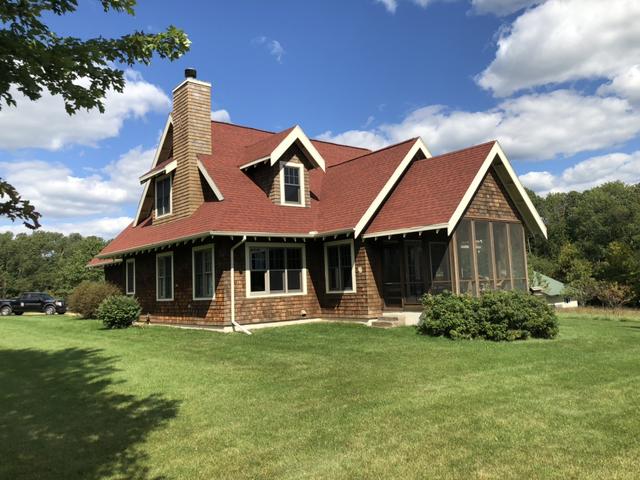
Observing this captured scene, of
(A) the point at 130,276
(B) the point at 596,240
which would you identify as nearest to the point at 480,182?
(A) the point at 130,276

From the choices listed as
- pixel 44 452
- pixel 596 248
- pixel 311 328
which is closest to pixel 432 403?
pixel 44 452

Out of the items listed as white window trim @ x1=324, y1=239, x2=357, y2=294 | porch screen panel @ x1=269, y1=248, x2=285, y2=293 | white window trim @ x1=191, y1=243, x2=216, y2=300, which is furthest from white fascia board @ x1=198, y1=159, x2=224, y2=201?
white window trim @ x1=324, y1=239, x2=357, y2=294

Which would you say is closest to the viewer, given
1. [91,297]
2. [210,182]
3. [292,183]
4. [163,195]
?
[210,182]

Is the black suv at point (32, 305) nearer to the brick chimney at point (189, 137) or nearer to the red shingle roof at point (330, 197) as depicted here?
the red shingle roof at point (330, 197)

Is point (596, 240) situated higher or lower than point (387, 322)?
higher

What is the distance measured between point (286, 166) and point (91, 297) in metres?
11.0

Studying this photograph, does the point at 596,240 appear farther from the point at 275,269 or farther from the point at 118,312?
the point at 118,312

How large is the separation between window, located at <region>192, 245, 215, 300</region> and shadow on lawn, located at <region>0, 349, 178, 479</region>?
626cm

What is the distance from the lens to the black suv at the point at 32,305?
1283 inches

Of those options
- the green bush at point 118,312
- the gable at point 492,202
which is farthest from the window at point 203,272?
the gable at point 492,202

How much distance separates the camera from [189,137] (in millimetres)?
18547

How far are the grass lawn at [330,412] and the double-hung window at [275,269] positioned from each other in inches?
185

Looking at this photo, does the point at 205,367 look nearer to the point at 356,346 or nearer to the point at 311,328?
the point at 356,346

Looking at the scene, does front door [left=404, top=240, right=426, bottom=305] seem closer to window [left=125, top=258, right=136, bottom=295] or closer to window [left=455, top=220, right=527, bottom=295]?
window [left=455, top=220, right=527, bottom=295]
